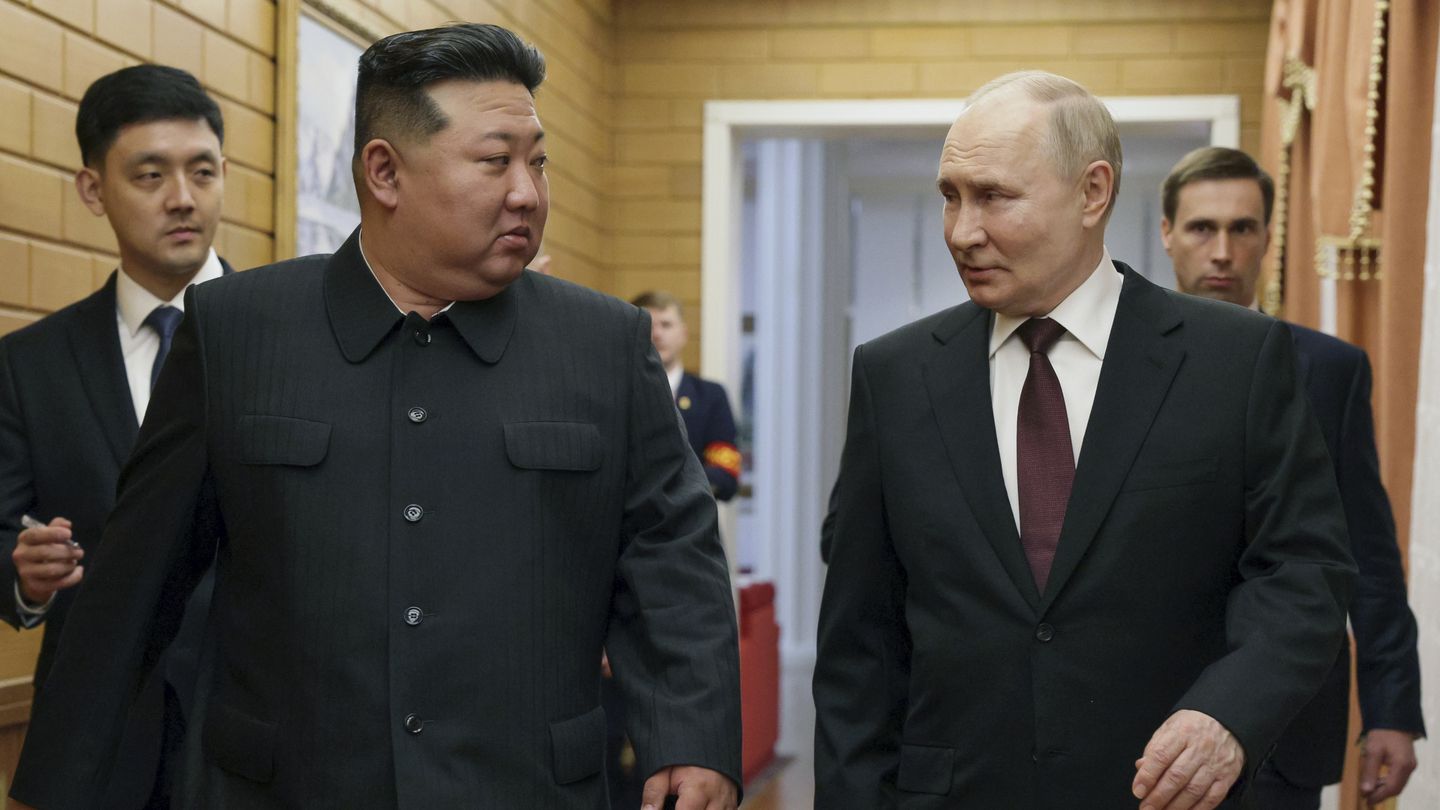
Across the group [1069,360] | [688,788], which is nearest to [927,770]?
[688,788]

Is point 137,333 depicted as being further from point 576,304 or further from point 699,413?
point 699,413

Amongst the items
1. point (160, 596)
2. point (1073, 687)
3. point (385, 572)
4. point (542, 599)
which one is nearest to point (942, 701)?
point (1073, 687)

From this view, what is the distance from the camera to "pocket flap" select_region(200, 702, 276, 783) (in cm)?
193

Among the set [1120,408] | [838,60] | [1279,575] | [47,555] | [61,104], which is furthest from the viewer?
[838,60]

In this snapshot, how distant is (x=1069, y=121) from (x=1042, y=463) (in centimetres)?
40

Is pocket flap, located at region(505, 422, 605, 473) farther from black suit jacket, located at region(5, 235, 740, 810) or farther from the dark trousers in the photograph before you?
the dark trousers

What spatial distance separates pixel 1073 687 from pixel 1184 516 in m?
0.23

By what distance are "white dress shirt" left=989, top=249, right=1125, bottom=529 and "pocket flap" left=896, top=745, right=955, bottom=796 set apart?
0.28m

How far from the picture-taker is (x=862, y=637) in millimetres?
2129

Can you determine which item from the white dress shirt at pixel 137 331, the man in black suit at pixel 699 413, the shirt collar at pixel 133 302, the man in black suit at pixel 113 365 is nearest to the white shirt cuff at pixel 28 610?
the man in black suit at pixel 113 365

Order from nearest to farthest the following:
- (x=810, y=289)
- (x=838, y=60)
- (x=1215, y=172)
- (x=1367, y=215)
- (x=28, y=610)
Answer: (x=28, y=610) < (x=1215, y=172) < (x=1367, y=215) < (x=838, y=60) < (x=810, y=289)

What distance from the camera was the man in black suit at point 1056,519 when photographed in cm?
196

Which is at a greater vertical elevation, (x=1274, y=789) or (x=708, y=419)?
(x=708, y=419)

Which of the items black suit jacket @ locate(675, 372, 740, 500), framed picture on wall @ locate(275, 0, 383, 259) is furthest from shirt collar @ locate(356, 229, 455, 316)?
black suit jacket @ locate(675, 372, 740, 500)
